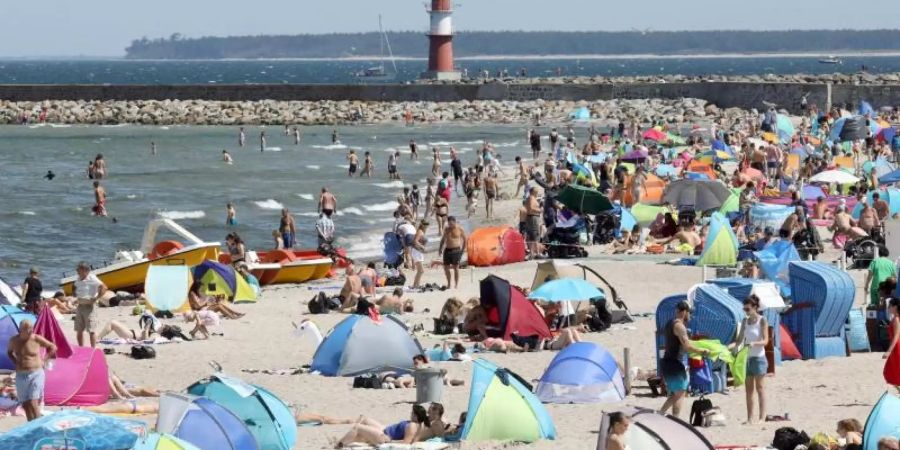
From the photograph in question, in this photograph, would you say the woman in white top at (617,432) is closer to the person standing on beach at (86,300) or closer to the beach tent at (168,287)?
the person standing on beach at (86,300)

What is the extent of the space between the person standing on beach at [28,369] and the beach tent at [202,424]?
127 centimetres

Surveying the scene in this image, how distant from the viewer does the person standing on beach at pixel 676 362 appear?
36.6 feet

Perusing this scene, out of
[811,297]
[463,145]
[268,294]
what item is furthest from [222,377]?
[463,145]

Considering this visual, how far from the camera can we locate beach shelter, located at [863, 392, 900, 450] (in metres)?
9.55

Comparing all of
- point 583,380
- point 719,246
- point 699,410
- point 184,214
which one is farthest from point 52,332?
point 184,214

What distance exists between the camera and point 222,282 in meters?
18.8

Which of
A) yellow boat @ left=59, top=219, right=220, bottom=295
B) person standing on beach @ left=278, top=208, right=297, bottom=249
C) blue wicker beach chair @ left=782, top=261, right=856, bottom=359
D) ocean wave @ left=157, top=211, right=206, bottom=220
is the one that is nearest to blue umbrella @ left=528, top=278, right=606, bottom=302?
blue wicker beach chair @ left=782, top=261, right=856, bottom=359

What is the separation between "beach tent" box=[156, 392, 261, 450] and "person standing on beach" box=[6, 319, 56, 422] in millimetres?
1274

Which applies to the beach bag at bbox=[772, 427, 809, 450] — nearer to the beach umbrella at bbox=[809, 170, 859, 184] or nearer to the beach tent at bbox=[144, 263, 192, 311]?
the beach tent at bbox=[144, 263, 192, 311]

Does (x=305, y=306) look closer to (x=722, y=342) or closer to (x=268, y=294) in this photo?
(x=268, y=294)

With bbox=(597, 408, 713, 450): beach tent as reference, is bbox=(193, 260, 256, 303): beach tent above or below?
below

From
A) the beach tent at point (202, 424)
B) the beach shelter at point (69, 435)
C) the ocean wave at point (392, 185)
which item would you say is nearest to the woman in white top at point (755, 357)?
the beach tent at point (202, 424)

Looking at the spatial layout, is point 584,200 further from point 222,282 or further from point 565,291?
point 565,291

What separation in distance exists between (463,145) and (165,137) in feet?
43.5
